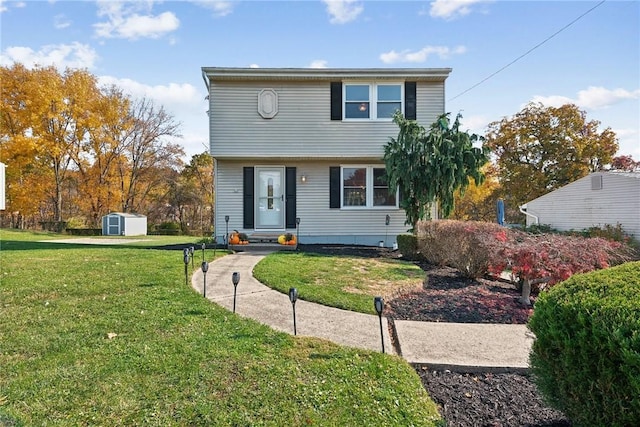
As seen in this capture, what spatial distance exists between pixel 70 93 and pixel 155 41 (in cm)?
1558

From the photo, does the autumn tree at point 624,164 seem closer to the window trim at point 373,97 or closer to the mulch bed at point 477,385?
the window trim at point 373,97

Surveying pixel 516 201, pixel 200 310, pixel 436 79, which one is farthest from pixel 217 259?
pixel 516 201

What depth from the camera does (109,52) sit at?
1003 centimetres

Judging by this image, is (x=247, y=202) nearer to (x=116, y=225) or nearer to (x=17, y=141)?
(x=116, y=225)

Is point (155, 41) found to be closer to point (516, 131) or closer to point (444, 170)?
point (444, 170)

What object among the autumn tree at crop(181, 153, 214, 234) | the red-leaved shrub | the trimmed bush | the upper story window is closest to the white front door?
the upper story window

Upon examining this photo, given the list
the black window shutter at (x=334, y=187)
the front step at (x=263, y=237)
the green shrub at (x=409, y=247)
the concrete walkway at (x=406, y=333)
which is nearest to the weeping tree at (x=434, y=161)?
the green shrub at (x=409, y=247)

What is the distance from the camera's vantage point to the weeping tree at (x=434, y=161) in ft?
29.1

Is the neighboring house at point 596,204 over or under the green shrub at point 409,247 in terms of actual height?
over

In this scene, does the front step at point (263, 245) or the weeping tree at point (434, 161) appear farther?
the front step at point (263, 245)

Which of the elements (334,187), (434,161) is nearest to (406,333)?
(434,161)

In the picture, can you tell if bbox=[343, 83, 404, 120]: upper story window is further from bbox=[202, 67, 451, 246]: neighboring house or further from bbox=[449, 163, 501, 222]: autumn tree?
bbox=[449, 163, 501, 222]: autumn tree

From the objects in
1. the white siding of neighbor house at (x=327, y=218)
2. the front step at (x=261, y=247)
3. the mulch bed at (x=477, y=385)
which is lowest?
the mulch bed at (x=477, y=385)

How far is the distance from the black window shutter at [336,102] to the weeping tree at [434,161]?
2.29 m
